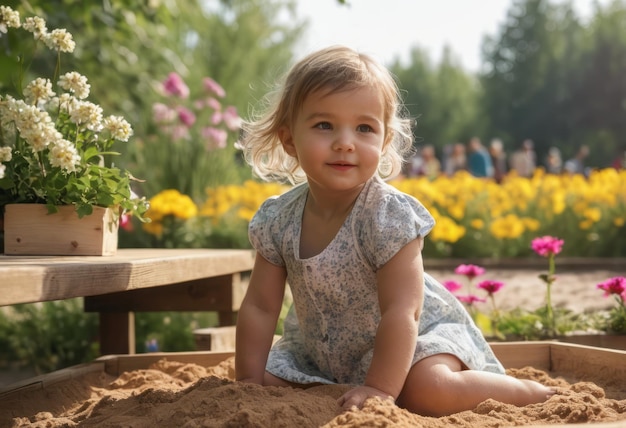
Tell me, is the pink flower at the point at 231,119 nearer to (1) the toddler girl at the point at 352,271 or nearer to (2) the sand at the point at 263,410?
(1) the toddler girl at the point at 352,271

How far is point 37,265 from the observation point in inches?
80.2

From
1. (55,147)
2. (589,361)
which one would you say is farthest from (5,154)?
(589,361)

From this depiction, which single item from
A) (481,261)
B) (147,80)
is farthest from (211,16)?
(481,261)

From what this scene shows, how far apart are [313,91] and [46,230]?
3.31ft

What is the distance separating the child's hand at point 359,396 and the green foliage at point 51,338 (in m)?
3.11

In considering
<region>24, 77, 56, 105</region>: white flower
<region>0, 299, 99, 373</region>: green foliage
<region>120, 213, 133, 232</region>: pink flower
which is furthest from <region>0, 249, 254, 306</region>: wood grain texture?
<region>0, 299, 99, 373</region>: green foliage

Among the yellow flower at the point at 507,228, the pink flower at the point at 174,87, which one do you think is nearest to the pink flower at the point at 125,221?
the yellow flower at the point at 507,228

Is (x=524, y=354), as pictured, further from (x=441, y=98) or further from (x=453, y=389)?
(x=441, y=98)

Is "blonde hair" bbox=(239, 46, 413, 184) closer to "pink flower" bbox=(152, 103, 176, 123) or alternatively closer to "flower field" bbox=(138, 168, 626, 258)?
"flower field" bbox=(138, 168, 626, 258)

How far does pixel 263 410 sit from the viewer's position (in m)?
1.92

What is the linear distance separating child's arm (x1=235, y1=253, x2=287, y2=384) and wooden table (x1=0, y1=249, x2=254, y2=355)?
1.15 ft

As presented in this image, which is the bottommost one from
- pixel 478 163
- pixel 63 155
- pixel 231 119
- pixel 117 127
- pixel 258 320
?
pixel 258 320

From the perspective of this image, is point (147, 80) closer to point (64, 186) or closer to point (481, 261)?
point (481, 261)

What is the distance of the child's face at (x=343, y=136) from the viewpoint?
2389 mm
